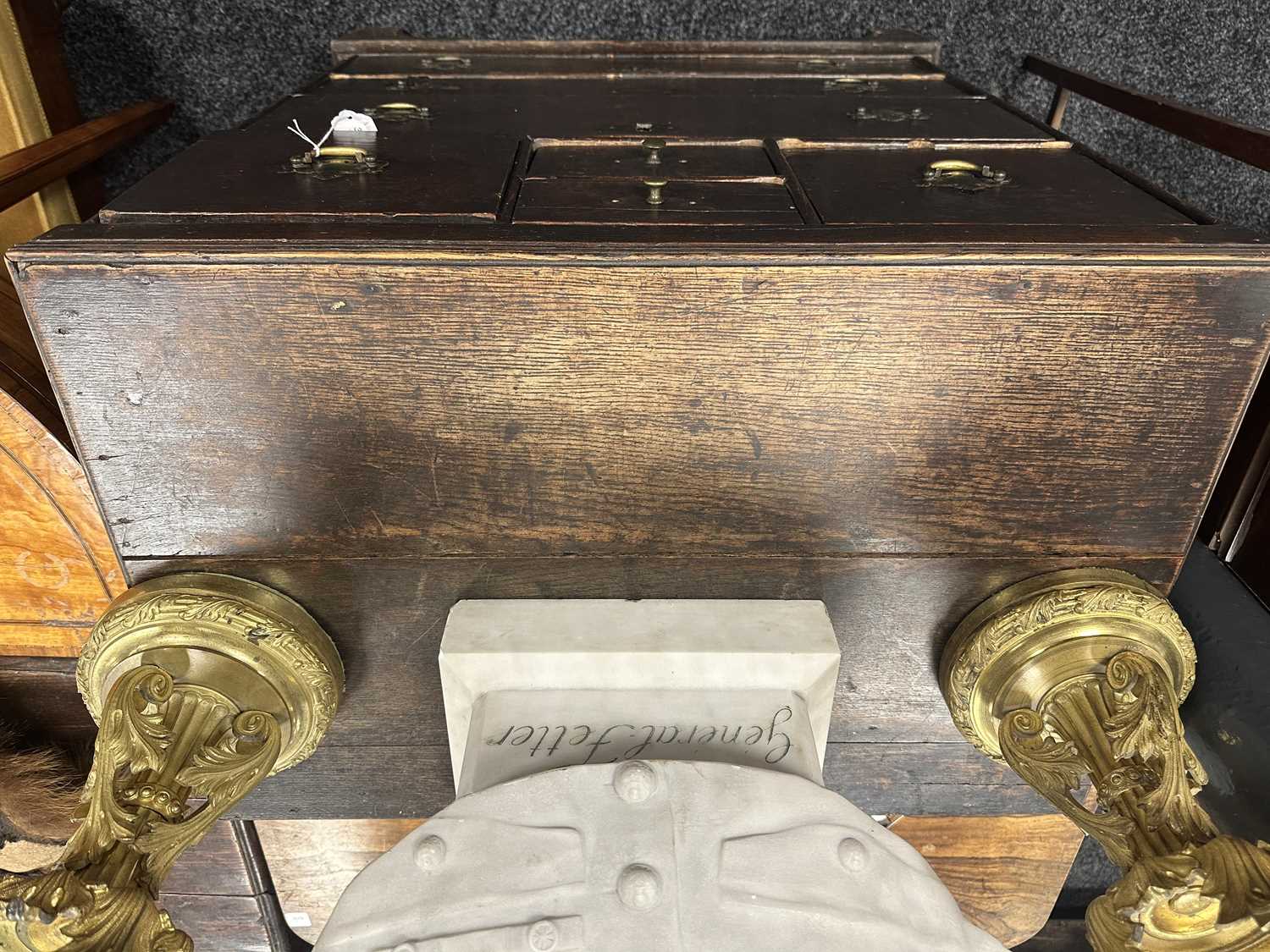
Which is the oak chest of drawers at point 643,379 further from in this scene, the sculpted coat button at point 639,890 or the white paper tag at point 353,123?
the sculpted coat button at point 639,890

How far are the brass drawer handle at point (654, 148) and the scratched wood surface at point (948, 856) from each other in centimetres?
74

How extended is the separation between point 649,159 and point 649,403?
0.24 m

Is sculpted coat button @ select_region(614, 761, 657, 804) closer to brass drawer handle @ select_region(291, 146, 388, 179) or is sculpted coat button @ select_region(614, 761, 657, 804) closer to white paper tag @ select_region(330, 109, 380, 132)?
brass drawer handle @ select_region(291, 146, 388, 179)

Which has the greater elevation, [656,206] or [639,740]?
[656,206]

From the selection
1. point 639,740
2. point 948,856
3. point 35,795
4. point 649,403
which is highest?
point 649,403

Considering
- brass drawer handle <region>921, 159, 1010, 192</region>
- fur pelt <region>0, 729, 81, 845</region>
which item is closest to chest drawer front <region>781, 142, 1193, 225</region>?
brass drawer handle <region>921, 159, 1010, 192</region>

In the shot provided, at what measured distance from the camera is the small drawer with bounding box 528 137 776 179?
25.8 inches

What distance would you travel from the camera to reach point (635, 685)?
60 centimetres

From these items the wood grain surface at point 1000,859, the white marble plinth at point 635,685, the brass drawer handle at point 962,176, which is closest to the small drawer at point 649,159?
the brass drawer handle at point 962,176

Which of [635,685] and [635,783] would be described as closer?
[635,783]

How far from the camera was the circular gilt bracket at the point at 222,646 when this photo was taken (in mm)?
583

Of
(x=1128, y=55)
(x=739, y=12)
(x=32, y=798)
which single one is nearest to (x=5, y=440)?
(x=32, y=798)

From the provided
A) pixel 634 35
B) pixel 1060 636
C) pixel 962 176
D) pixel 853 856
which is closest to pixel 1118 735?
pixel 1060 636

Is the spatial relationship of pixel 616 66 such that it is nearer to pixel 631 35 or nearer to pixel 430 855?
pixel 631 35
